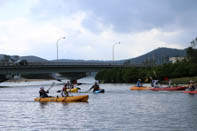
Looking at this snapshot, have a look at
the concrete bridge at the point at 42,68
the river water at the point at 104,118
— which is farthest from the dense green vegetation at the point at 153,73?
the river water at the point at 104,118

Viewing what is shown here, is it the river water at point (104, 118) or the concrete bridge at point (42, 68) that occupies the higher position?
the concrete bridge at point (42, 68)

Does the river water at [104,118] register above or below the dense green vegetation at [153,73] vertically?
below

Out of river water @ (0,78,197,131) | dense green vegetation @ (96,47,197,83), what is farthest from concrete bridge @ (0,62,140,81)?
river water @ (0,78,197,131)

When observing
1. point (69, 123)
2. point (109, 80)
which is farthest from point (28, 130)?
point (109, 80)

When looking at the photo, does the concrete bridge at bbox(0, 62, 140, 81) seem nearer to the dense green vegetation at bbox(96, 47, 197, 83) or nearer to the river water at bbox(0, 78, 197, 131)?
the dense green vegetation at bbox(96, 47, 197, 83)

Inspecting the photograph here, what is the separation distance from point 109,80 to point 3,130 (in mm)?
105728

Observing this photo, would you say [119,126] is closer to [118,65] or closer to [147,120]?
[147,120]

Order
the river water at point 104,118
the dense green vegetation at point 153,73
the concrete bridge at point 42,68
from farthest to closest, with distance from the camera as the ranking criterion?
the dense green vegetation at point 153,73
the concrete bridge at point 42,68
the river water at point 104,118

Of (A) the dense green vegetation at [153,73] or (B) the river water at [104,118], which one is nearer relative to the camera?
(B) the river water at [104,118]

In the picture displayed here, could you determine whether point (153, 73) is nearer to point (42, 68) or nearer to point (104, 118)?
point (42, 68)

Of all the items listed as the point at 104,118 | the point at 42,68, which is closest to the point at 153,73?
the point at 42,68

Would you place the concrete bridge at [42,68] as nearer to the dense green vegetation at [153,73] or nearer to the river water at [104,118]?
the dense green vegetation at [153,73]

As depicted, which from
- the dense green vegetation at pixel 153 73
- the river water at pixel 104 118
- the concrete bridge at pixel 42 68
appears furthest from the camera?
the dense green vegetation at pixel 153 73

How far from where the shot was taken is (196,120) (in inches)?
1314
